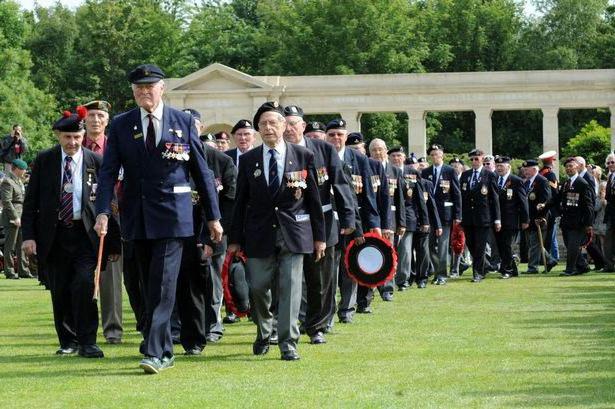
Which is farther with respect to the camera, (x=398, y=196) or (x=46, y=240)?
(x=398, y=196)

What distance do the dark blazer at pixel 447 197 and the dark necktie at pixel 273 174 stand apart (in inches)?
473

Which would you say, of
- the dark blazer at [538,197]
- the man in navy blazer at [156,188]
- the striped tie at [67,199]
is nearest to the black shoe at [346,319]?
the striped tie at [67,199]

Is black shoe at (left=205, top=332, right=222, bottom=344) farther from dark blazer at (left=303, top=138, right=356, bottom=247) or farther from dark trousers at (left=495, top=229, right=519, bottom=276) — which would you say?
dark trousers at (left=495, top=229, right=519, bottom=276)

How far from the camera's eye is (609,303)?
17984 millimetres

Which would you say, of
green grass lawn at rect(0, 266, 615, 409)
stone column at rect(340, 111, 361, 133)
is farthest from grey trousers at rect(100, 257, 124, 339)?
stone column at rect(340, 111, 361, 133)

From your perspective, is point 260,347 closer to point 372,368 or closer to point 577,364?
point 372,368

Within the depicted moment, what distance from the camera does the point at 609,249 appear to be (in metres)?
27.0

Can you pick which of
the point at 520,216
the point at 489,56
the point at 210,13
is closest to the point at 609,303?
the point at 520,216

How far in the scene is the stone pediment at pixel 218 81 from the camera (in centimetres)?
7025

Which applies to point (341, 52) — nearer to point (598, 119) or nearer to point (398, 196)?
point (598, 119)

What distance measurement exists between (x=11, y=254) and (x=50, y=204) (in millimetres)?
15305

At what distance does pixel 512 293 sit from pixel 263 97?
50661 millimetres

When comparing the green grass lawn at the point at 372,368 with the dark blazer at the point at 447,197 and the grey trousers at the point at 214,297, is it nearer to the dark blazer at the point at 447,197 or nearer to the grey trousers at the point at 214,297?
the grey trousers at the point at 214,297

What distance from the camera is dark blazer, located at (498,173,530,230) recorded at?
25.9 metres
